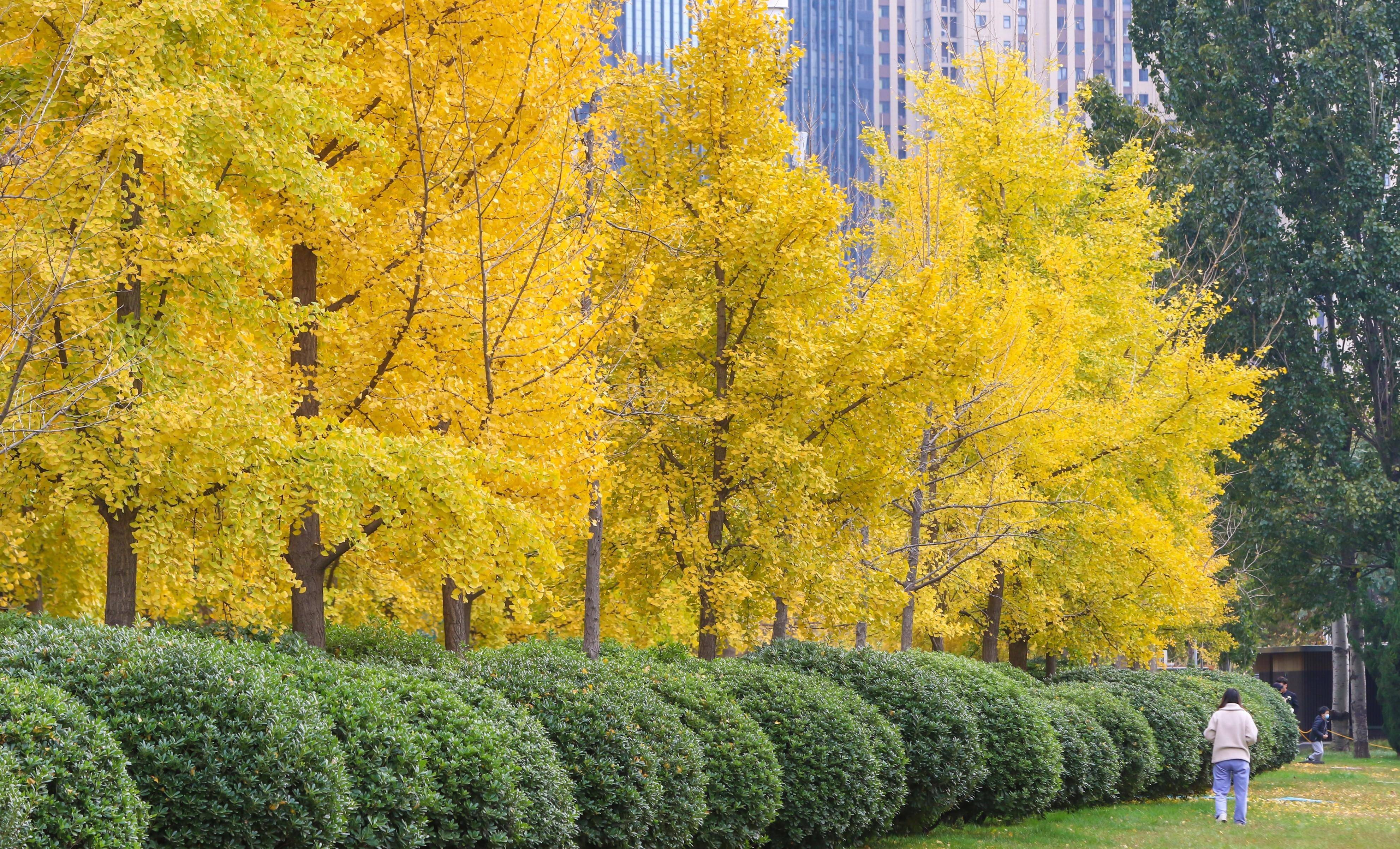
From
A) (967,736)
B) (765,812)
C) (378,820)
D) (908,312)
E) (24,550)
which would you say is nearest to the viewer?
(378,820)

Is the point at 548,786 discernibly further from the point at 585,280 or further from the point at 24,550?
the point at 24,550

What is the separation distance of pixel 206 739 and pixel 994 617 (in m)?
15.7

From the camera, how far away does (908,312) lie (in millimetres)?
12438

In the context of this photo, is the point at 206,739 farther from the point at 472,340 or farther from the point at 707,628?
the point at 707,628

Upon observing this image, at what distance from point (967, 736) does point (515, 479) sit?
4.40 meters

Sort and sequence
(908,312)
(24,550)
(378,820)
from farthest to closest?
(908,312), (24,550), (378,820)

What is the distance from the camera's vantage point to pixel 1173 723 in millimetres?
16078

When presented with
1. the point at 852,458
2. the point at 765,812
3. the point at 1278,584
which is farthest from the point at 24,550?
the point at 1278,584

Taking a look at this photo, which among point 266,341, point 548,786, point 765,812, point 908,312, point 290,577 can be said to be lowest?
point 765,812

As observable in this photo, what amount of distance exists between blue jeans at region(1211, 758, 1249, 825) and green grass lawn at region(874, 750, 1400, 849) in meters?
0.15

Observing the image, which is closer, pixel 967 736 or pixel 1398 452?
pixel 967 736

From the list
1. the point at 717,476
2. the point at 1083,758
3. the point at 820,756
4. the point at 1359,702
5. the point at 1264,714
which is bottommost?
the point at 1359,702

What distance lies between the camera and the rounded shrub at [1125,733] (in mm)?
14484

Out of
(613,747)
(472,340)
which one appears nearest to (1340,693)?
(472,340)
